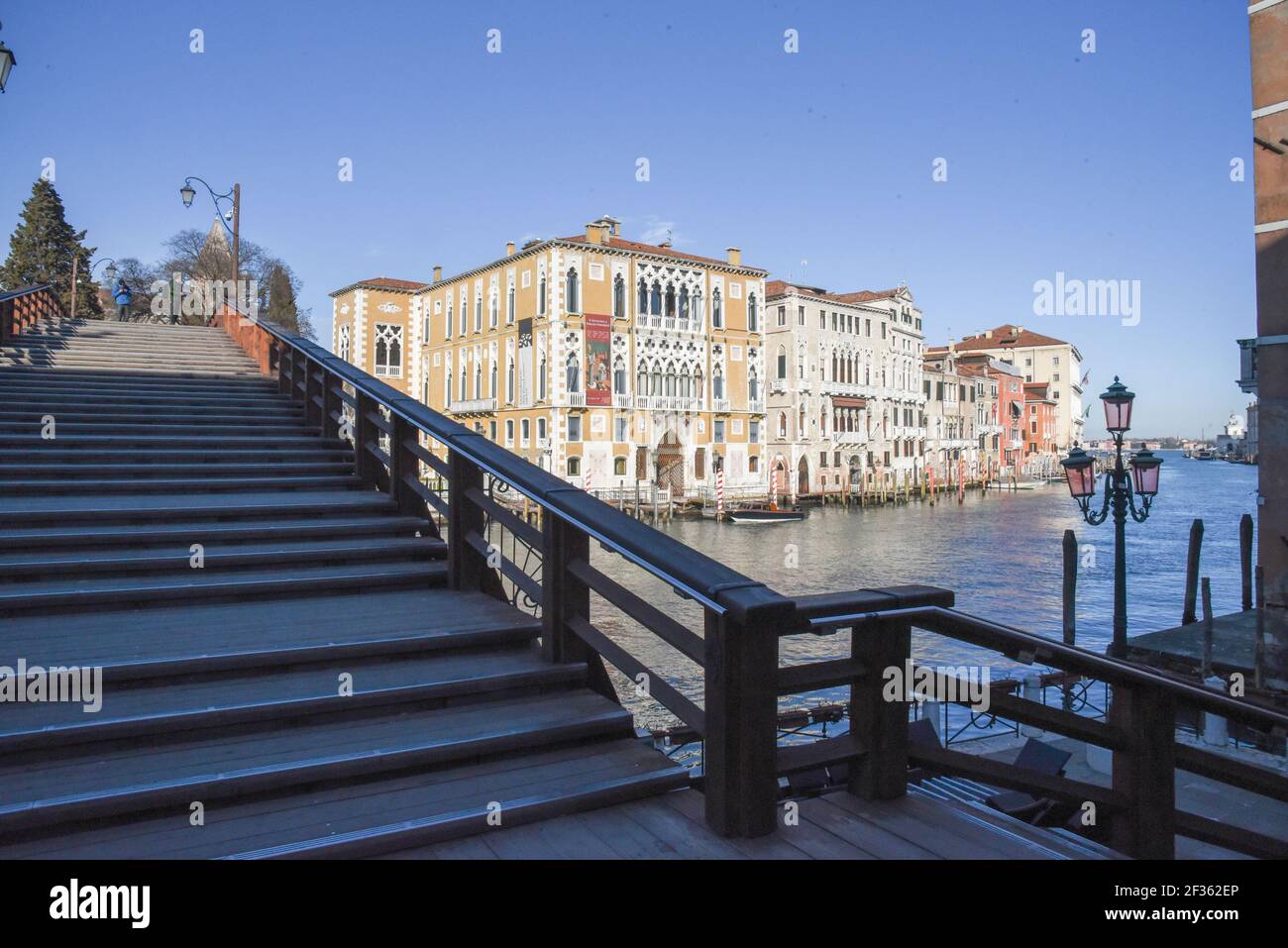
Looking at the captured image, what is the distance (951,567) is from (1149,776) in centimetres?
2870

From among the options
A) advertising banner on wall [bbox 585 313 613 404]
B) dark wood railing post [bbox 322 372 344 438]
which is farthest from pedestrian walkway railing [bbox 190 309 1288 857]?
advertising banner on wall [bbox 585 313 613 404]

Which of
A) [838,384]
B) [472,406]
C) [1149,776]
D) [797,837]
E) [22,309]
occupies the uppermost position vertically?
[838,384]

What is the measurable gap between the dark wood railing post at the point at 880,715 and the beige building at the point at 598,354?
4051 centimetres

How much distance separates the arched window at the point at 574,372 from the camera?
44.5 m

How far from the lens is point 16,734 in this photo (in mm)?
3053

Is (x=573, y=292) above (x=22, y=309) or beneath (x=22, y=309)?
above

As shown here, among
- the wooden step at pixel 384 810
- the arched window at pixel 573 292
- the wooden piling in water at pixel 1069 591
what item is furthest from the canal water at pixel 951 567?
the arched window at pixel 573 292

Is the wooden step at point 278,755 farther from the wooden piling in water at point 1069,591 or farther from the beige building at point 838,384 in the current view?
the beige building at point 838,384

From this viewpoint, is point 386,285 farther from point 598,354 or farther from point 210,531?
point 210,531

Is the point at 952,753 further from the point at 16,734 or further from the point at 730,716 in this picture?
the point at 16,734

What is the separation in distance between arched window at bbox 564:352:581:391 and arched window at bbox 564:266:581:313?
2.35 m

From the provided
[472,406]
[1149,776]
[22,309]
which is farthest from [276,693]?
[472,406]

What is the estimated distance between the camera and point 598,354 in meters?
45.1
